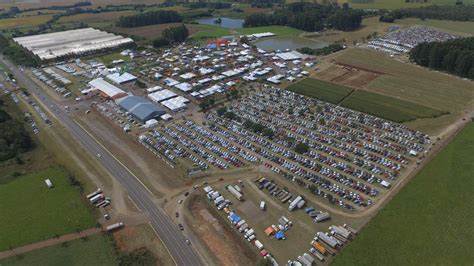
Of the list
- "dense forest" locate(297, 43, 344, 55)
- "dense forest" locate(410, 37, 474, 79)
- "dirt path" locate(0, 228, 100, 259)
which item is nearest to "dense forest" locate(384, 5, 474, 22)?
"dense forest" locate(297, 43, 344, 55)

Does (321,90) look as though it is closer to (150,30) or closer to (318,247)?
(318,247)

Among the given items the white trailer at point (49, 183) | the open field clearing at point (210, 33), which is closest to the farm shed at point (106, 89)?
the white trailer at point (49, 183)

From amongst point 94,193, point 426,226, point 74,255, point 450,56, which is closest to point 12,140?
point 94,193

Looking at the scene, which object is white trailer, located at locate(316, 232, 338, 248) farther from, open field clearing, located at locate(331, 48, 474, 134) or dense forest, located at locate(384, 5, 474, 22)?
dense forest, located at locate(384, 5, 474, 22)

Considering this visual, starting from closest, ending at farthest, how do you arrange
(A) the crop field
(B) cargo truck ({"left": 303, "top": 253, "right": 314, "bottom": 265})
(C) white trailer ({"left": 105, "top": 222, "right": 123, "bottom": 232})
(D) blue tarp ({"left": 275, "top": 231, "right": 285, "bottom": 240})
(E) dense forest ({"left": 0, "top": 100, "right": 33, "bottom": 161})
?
(B) cargo truck ({"left": 303, "top": 253, "right": 314, "bottom": 265}) → (D) blue tarp ({"left": 275, "top": 231, "right": 285, "bottom": 240}) → (C) white trailer ({"left": 105, "top": 222, "right": 123, "bottom": 232}) → (E) dense forest ({"left": 0, "top": 100, "right": 33, "bottom": 161}) → (A) the crop field

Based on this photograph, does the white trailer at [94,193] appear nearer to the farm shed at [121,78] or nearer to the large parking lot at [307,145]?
the large parking lot at [307,145]

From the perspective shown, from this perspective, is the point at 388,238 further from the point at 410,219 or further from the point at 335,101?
the point at 335,101

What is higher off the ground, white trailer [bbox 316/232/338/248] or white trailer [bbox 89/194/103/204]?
white trailer [bbox 316/232/338/248]

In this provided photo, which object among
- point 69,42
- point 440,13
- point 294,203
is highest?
point 440,13
